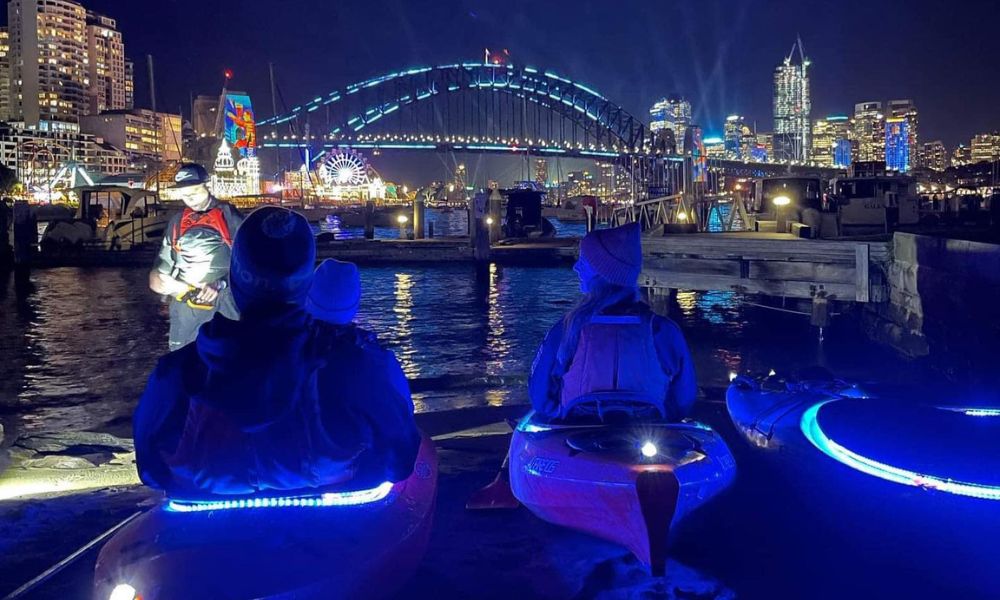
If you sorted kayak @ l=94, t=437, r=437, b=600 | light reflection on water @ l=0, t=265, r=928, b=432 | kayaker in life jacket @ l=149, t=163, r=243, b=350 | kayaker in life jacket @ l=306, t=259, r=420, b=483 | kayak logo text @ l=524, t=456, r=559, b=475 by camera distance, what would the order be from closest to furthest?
kayak @ l=94, t=437, r=437, b=600
kayaker in life jacket @ l=306, t=259, r=420, b=483
kayak logo text @ l=524, t=456, r=559, b=475
kayaker in life jacket @ l=149, t=163, r=243, b=350
light reflection on water @ l=0, t=265, r=928, b=432

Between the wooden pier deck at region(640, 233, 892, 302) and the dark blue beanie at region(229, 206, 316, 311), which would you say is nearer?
the dark blue beanie at region(229, 206, 316, 311)

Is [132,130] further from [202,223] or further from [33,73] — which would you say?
[202,223]

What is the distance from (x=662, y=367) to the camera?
4.37 m

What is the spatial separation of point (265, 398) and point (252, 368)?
3.7 inches

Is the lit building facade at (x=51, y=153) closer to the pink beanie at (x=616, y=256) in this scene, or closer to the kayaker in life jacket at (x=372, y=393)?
the pink beanie at (x=616, y=256)

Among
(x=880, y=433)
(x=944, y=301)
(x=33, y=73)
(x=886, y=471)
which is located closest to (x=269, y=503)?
(x=886, y=471)

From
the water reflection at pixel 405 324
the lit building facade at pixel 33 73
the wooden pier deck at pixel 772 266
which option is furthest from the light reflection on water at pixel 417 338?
the lit building facade at pixel 33 73

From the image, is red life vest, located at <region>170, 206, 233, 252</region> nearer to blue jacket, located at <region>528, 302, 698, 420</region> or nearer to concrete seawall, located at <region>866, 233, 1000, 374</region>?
blue jacket, located at <region>528, 302, 698, 420</region>

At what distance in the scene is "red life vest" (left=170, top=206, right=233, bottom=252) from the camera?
229 inches

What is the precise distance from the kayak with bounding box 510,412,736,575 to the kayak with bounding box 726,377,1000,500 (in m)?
0.87

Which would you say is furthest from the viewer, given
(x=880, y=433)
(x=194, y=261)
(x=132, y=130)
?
(x=132, y=130)

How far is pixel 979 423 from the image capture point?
4.80 metres

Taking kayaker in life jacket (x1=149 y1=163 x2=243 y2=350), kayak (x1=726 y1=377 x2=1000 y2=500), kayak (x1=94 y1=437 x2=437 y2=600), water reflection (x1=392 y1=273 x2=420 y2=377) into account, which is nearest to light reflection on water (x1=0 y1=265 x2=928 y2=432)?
water reflection (x1=392 y1=273 x2=420 y2=377)

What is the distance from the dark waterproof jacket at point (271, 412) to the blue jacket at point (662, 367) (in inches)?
69.5
